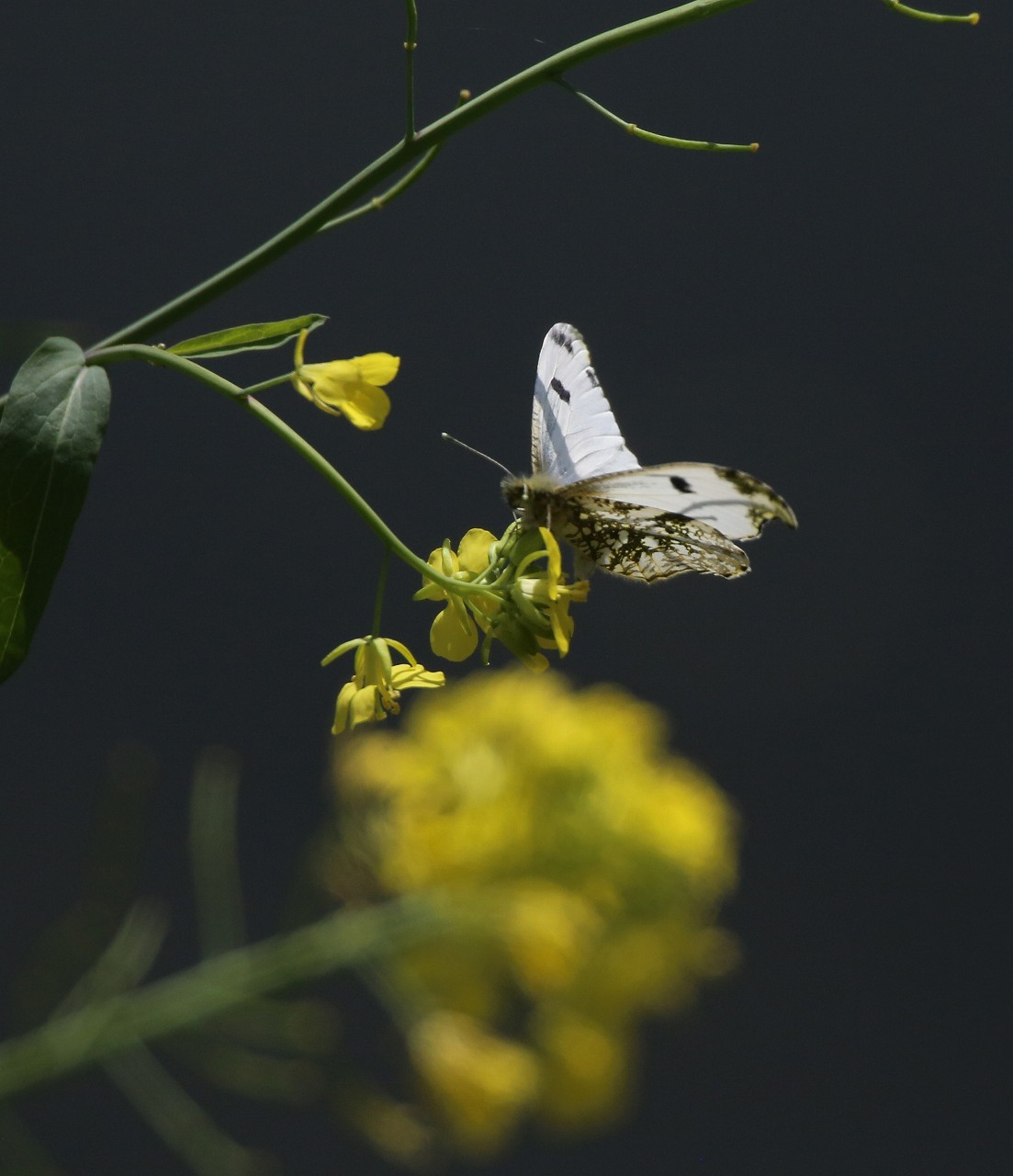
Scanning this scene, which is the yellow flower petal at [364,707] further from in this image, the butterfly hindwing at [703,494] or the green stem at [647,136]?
the green stem at [647,136]

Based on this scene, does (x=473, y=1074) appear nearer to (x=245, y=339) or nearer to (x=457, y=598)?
(x=457, y=598)

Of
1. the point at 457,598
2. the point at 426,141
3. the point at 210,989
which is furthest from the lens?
the point at 210,989

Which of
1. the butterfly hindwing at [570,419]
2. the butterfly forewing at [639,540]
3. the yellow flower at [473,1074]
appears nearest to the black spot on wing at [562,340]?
the butterfly hindwing at [570,419]

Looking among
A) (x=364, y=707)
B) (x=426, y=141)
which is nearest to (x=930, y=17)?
(x=426, y=141)

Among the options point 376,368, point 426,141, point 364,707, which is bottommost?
point 364,707

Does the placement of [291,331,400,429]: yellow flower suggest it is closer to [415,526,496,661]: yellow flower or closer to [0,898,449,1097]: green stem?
[415,526,496,661]: yellow flower

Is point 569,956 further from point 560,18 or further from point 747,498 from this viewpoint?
point 560,18
